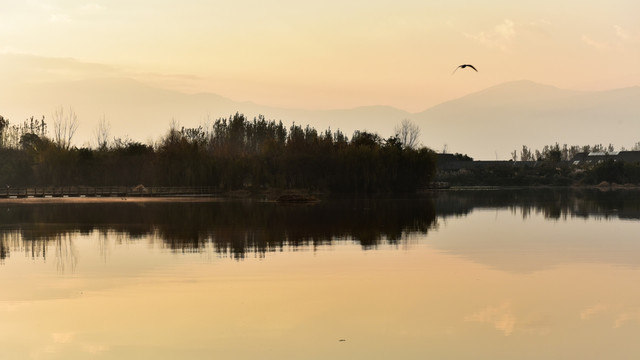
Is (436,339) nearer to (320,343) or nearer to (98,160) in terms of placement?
(320,343)

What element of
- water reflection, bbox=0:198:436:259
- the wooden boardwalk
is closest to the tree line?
the wooden boardwalk

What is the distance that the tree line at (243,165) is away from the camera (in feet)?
308

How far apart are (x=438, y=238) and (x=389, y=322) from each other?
1852cm

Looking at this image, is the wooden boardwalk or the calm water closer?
the calm water

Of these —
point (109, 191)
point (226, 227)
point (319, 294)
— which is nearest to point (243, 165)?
point (109, 191)

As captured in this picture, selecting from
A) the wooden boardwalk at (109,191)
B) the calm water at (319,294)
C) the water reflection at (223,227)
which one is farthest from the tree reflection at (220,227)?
the wooden boardwalk at (109,191)

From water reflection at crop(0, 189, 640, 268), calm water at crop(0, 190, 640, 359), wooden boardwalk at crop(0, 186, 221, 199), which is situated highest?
wooden boardwalk at crop(0, 186, 221, 199)

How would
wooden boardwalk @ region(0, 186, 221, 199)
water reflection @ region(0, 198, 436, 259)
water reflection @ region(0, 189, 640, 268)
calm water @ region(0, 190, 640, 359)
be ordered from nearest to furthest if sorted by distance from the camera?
calm water @ region(0, 190, 640, 359) < water reflection @ region(0, 189, 640, 268) < water reflection @ region(0, 198, 436, 259) < wooden boardwalk @ region(0, 186, 221, 199)

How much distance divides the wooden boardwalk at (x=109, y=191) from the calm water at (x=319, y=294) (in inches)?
2048

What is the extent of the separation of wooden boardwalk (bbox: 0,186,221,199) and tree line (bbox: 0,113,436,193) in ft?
6.50

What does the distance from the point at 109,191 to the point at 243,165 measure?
15560 millimetres

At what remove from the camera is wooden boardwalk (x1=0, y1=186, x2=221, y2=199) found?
86.8 metres

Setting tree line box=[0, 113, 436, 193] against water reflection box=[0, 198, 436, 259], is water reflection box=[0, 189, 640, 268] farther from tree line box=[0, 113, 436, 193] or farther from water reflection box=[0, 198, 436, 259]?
tree line box=[0, 113, 436, 193]

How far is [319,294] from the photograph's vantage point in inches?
757
